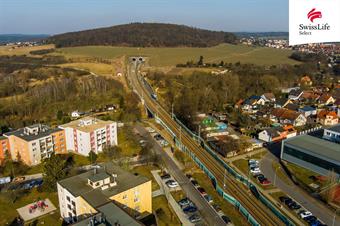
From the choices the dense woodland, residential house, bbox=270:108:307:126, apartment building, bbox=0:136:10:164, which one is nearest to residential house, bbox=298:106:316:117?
residential house, bbox=270:108:307:126

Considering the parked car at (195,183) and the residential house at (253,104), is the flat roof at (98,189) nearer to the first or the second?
the parked car at (195,183)

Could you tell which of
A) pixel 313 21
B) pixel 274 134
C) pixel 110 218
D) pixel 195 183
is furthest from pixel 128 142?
pixel 313 21

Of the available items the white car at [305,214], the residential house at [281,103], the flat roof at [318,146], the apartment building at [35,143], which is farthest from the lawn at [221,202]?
the residential house at [281,103]

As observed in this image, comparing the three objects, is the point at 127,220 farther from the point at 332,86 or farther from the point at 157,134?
the point at 332,86

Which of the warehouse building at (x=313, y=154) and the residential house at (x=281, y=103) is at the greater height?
the residential house at (x=281, y=103)

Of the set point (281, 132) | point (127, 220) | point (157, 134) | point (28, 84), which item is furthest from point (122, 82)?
point (127, 220)

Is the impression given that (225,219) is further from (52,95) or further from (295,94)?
(52,95)

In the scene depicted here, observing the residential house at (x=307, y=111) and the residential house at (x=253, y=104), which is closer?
the residential house at (x=307, y=111)

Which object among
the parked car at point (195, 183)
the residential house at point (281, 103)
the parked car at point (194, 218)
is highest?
the residential house at point (281, 103)
